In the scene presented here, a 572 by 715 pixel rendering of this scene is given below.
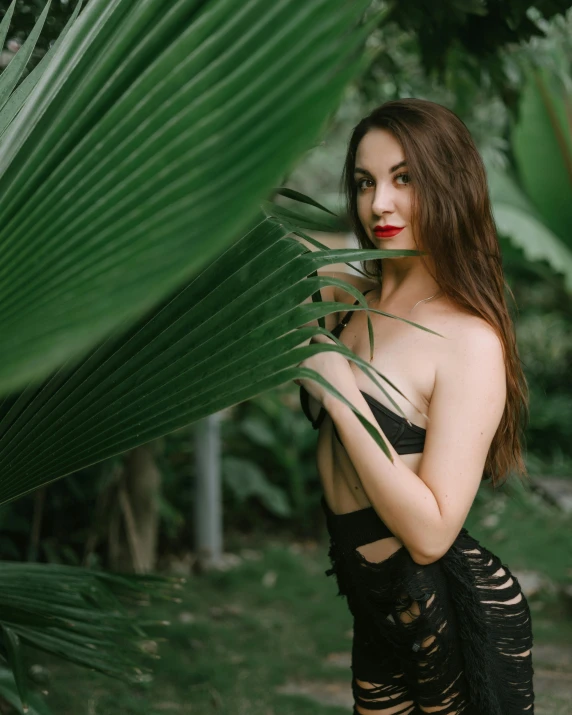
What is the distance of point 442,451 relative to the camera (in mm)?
1654

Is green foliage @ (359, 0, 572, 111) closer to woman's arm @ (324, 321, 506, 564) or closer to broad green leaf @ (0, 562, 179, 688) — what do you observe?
woman's arm @ (324, 321, 506, 564)

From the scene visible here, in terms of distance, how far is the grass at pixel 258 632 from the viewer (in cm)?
352

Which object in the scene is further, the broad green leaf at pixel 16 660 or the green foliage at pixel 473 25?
the green foliage at pixel 473 25

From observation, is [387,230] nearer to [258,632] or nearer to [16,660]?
[16,660]

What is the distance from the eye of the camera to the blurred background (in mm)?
3279

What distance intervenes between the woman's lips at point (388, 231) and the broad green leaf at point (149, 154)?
2.65 feet

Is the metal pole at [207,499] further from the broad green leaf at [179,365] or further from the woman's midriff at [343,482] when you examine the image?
the broad green leaf at [179,365]

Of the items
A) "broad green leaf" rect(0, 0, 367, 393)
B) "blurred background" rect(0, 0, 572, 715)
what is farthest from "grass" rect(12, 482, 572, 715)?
"broad green leaf" rect(0, 0, 367, 393)

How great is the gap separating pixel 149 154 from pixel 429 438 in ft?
3.05

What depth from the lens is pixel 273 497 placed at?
5.87 meters

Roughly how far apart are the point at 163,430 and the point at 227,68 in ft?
1.73

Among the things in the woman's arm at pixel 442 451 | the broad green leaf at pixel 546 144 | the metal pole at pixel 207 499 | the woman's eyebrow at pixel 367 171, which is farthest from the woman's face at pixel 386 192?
the broad green leaf at pixel 546 144

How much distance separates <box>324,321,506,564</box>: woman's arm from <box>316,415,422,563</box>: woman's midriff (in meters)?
0.07

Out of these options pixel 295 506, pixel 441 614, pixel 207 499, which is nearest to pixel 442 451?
pixel 441 614
